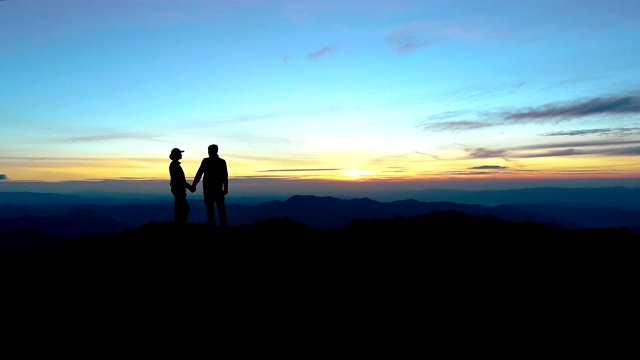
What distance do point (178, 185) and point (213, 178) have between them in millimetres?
1504

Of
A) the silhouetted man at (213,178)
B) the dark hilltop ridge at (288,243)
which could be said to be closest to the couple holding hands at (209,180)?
the silhouetted man at (213,178)

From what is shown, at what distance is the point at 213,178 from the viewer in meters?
15.3

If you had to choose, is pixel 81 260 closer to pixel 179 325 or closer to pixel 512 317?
pixel 179 325

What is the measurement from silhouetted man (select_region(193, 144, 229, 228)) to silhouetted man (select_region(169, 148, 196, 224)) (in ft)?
1.84

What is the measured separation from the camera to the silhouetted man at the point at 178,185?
1487 cm

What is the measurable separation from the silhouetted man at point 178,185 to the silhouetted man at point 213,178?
1.84 ft

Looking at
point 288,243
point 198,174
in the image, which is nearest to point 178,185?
point 198,174

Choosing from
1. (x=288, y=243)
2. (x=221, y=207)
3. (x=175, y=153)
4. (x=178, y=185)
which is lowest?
(x=288, y=243)

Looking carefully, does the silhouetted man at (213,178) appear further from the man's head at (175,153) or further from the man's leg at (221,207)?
the man's head at (175,153)

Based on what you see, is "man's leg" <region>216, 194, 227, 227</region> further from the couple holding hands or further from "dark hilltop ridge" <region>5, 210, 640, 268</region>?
"dark hilltop ridge" <region>5, 210, 640, 268</region>

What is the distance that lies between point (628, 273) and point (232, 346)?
12.3 m

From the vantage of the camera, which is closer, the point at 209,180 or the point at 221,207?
the point at 209,180

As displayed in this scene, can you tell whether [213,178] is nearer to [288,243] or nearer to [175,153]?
[175,153]

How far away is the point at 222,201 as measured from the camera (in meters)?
15.6
